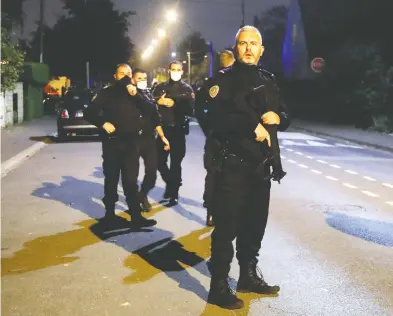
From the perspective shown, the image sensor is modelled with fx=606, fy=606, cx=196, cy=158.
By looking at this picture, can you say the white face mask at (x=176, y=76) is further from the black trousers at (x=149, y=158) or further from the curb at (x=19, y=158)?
the curb at (x=19, y=158)

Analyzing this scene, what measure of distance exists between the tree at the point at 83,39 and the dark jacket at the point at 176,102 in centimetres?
4009

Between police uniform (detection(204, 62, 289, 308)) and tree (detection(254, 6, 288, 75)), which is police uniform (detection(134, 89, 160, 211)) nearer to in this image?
police uniform (detection(204, 62, 289, 308))

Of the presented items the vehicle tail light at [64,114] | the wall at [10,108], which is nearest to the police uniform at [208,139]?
the vehicle tail light at [64,114]

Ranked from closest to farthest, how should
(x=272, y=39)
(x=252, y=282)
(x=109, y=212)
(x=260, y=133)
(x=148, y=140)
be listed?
1. (x=260, y=133)
2. (x=252, y=282)
3. (x=109, y=212)
4. (x=148, y=140)
5. (x=272, y=39)

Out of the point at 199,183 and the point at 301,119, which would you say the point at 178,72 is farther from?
the point at 301,119

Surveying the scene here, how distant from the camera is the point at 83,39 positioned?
48844mm

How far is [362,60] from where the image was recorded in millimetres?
27703

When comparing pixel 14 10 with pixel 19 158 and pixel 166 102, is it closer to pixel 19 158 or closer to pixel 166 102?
pixel 19 158

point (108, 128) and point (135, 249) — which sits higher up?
point (108, 128)

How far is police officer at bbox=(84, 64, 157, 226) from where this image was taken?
6734 millimetres

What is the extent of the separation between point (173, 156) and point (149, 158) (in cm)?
40

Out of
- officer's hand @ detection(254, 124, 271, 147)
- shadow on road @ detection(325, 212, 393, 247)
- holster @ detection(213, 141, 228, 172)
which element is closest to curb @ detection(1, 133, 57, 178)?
shadow on road @ detection(325, 212, 393, 247)

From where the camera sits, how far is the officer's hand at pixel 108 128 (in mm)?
6645

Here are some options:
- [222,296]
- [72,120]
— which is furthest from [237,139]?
[72,120]
